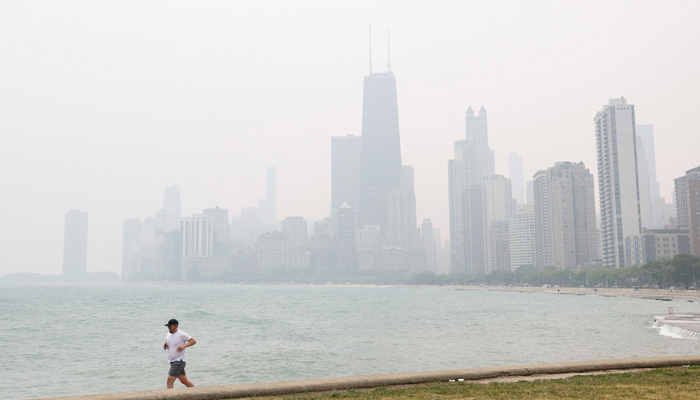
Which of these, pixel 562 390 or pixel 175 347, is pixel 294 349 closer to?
pixel 175 347

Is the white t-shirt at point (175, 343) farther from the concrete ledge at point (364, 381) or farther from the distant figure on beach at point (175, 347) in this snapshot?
the concrete ledge at point (364, 381)

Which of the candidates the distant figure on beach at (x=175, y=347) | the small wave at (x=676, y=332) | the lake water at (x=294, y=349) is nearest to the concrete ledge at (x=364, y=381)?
the distant figure on beach at (x=175, y=347)

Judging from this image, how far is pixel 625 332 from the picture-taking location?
5562 centimetres

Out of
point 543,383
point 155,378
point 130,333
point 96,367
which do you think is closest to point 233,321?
point 130,333

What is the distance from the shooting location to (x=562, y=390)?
16.8 meters

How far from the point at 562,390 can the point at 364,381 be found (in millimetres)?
5789

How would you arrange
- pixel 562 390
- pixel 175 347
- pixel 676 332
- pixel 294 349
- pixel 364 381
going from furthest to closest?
pixel 676 332 → pixel 294 349 → pixel 364 381 → pixel 175 347 → pixel 562 390

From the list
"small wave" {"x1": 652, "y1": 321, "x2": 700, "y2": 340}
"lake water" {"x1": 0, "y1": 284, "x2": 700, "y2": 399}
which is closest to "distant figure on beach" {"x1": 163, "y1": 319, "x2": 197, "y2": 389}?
"lake water" {"x1": 0, "y1": 284, "x2": 700, "y2": 399}

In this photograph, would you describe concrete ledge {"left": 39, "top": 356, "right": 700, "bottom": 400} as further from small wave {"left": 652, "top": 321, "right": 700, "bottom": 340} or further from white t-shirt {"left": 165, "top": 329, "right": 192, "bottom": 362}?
small wave {"left": 652, "top": 321, "right": 700, "bottom": 340}

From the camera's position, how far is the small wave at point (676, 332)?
161 feet

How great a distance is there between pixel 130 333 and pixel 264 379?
124ft

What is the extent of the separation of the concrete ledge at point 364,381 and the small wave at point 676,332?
2975 centimetres

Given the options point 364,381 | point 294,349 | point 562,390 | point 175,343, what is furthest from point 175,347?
point 294,349

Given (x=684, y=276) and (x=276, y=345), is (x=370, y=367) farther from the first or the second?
(x=684, y=276)
